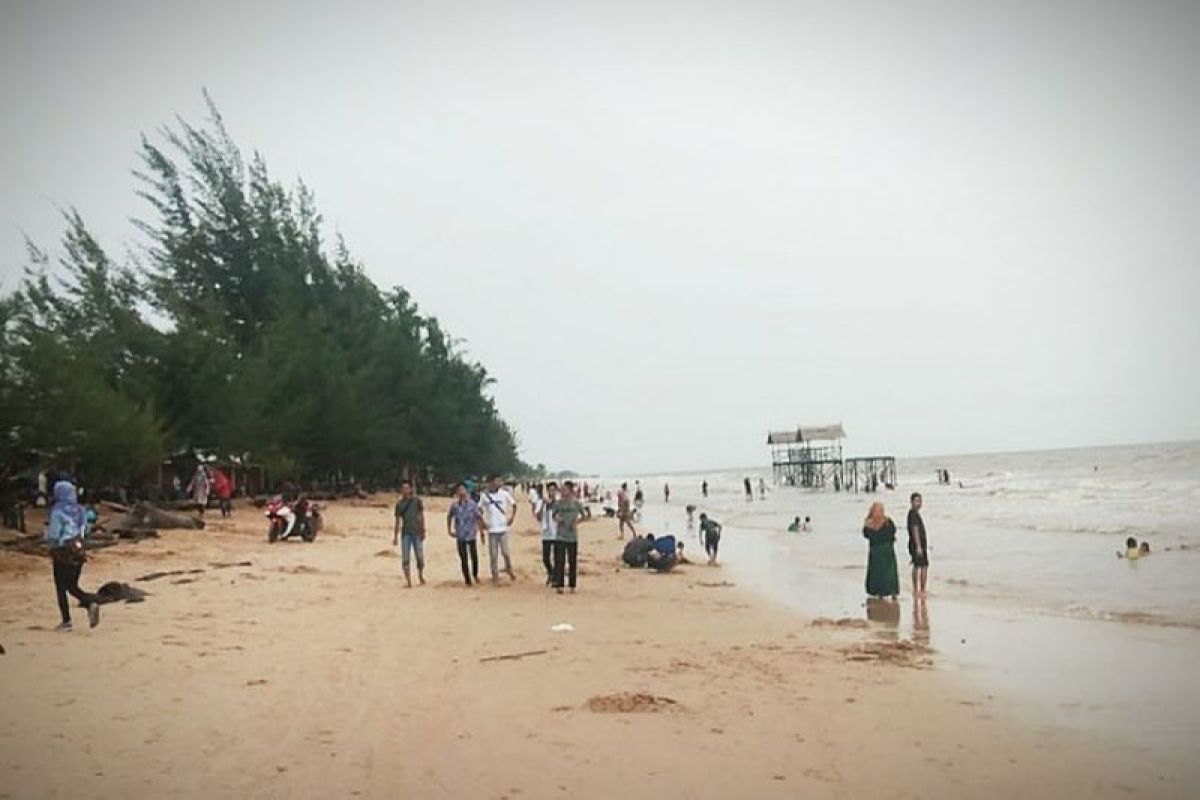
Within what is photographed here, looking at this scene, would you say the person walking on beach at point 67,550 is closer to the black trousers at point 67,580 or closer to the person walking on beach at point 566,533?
the black trousers at point 67,580

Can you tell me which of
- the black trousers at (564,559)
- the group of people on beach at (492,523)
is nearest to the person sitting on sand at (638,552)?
the group of people on beach at (492,523)

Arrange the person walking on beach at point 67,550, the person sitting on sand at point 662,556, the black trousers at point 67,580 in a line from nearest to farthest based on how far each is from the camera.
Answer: the person walking on beach at point 67,550 < the black trousers at point 67,580 < the person sitting on sand at point 662,556

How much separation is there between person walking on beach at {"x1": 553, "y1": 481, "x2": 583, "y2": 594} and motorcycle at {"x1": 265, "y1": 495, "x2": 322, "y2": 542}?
852 centimetres

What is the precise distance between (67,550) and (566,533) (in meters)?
7.56

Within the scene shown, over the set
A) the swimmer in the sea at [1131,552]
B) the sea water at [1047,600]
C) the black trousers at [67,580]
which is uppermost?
the black trousers at [67,580]

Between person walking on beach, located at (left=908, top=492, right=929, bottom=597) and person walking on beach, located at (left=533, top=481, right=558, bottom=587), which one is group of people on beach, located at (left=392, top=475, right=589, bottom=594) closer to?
person walking on beach, located at (left=533, top=481, right=558, bottom=587)

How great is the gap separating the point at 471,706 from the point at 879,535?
30.8ft

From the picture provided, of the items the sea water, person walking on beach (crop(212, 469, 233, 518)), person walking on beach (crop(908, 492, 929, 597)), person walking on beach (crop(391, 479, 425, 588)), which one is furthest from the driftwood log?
person walking on beach (crop(908, 492, 929, 597))

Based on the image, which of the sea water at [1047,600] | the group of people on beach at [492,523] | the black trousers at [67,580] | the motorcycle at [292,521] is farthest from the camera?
the motorcycle at [292,521]

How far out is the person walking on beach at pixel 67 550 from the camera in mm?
9336

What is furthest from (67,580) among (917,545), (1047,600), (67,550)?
(1047,600)

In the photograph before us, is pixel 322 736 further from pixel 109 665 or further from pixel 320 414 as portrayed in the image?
pixel 320 414

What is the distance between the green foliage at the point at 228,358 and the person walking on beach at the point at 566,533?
14.1 m

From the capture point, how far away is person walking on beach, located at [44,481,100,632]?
9336 mm
